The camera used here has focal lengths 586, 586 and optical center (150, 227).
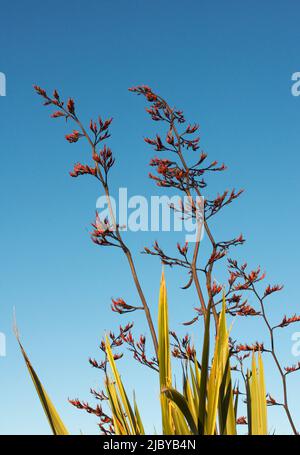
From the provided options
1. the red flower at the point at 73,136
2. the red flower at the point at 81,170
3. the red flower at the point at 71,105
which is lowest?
the red flower at the point at 81,170

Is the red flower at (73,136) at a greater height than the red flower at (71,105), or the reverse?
the red flower at (71,105)

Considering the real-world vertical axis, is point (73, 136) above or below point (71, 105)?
below

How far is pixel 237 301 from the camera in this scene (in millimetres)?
Result: 4258

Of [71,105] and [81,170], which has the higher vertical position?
[71,105]

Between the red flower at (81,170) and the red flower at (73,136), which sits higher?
the red flower at (73,136)

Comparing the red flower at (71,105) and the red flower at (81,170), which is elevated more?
the red flower at (71,105)

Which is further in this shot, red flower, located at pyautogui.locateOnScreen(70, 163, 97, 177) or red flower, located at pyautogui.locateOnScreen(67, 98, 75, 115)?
red flower, located at pyautogui.locateOnScreen(67, 98, 75, 115)

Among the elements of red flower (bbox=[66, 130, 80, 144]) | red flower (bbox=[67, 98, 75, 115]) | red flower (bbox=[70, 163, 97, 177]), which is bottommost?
red flower (bbox=[70, 163, 97, 177])

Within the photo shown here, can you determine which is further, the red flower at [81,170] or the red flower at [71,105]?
the red flower at [71,105]

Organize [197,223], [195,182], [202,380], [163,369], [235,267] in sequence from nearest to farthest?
[202,380] < [163,369] < [197,223] < [195,182] < [235,267]

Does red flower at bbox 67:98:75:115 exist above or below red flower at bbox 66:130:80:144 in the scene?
above

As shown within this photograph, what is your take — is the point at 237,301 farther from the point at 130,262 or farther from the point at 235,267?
the point at 130,262
